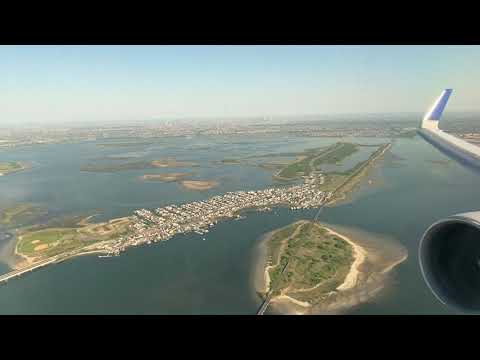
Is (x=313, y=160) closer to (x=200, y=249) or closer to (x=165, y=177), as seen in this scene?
(x=165, y=177)

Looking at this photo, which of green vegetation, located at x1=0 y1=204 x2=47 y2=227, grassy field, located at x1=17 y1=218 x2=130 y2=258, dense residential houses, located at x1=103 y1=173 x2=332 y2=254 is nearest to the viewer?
grassy field, located at x1=17 y1=218 x2=130 y2=258

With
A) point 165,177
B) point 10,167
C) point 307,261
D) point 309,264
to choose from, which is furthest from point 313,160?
point 10,167

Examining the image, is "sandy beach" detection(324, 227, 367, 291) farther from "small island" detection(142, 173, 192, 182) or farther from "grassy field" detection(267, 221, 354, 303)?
"small island" detection(142, 173, 192, 182)

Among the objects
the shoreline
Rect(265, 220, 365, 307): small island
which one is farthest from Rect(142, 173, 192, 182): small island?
the shoreline

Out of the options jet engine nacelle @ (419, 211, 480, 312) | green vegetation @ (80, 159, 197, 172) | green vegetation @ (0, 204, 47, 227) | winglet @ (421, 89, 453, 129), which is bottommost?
green vegetation @ (0, 204, 47, 227)

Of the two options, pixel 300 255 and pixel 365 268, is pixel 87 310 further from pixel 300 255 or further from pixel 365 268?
pixel 365 268

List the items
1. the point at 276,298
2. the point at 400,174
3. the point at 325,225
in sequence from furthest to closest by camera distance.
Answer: the point at 400,174
the point at 325,225
the point at 276,298
